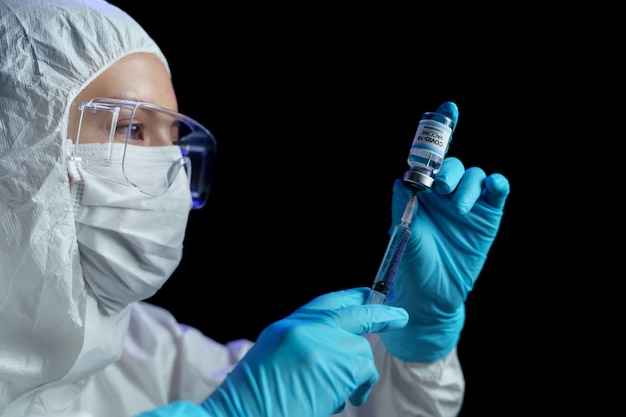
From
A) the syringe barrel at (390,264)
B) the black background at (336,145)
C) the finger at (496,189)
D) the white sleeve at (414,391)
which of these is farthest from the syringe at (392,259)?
the black background at (336,145)

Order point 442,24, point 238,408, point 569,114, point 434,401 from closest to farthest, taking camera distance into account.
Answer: point 238,408 → point 434,401 → point 569,114 → point 442,24

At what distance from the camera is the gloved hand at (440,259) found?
138 cm

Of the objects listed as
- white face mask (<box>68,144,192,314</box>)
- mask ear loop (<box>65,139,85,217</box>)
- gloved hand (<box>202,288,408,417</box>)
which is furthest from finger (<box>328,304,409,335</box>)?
mask ear loop (<box>65,139,85,217</box>)

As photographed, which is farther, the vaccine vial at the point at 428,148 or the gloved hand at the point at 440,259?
the gloved hand at the point at 440,259

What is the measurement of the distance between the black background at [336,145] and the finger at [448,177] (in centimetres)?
40

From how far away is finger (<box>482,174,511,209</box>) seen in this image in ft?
4.52

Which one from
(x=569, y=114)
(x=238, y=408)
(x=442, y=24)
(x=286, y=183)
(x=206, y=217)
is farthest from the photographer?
(x=206, y=217)

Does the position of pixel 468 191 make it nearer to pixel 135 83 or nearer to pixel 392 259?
pixel 392 259

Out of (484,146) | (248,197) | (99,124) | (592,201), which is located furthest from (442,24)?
(99,124)

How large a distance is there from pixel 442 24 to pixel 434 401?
3.68 ft

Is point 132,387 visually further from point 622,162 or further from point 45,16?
point 622,162

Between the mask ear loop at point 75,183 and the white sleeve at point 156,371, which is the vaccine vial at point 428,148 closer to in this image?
the mask ear loop at point 75,183

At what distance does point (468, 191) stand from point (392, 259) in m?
0.25

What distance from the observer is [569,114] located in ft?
5.36
